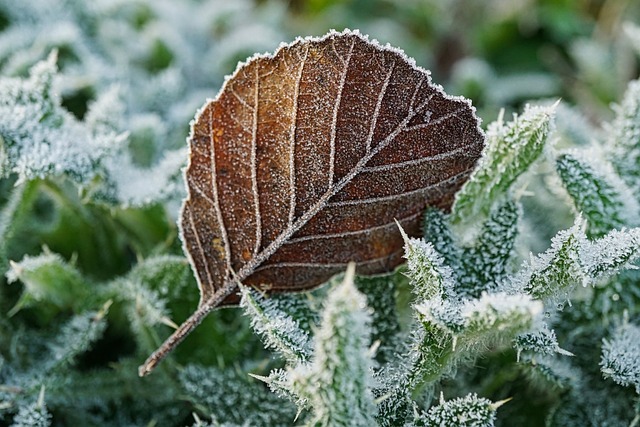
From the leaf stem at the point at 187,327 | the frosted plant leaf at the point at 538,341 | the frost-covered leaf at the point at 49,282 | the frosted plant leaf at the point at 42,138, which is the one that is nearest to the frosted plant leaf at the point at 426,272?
the frosted plant leaf at the point at 538,341

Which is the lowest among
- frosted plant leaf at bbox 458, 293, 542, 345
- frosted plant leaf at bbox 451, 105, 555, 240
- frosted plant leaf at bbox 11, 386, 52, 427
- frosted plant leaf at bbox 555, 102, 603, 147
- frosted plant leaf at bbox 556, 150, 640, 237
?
frosted plant leaf at bbox 11, 386, 52, 427

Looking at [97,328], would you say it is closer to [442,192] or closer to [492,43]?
[442,192]

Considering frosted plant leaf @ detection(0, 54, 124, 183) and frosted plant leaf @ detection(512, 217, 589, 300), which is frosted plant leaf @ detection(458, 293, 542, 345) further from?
frosted plant leaf @ detection(0, 54, 124, 183)

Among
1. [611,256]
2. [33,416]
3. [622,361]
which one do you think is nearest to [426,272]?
[611,256]

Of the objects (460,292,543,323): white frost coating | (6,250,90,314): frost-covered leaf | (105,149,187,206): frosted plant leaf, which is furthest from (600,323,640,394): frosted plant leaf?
(6,250,90,314): frost-covered leaf

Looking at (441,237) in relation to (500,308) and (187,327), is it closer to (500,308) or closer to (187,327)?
(500,308)
